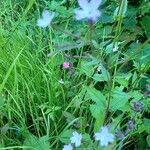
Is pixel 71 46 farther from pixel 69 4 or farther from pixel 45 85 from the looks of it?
pixel 69 4

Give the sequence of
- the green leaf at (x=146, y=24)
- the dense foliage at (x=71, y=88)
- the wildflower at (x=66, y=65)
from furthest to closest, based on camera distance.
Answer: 1. the green leaf at (x=146, y=24)
2. the wildflower at (x=66, y=65)
3. the dense foliage at (x=71, y=88)

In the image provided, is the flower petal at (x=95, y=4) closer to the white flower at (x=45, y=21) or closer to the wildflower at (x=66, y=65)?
the white flower at (x=45, y=21)

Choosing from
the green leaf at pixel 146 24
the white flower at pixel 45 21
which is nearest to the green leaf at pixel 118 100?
the white flower at pixel 45 21

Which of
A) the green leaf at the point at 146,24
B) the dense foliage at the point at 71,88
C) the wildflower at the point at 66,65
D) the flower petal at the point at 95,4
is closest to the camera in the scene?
the flower petal at the point at 95,4

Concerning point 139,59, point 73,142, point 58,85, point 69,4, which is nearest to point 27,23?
point 69,4

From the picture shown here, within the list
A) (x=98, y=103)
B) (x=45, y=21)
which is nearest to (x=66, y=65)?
(x=98, y=103)

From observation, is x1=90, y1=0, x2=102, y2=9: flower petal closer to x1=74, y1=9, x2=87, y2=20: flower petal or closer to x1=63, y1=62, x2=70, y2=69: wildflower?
x1=74, y1=9, x2=87, y2=20: flower petal

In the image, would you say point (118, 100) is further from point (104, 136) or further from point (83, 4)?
point (83, 4)

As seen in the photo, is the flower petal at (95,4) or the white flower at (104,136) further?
the white flower at (104,136)

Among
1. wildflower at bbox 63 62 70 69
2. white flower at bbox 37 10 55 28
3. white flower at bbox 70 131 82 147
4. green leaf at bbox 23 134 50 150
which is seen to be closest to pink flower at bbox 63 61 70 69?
wildflower at bbox 63 62 70 69
